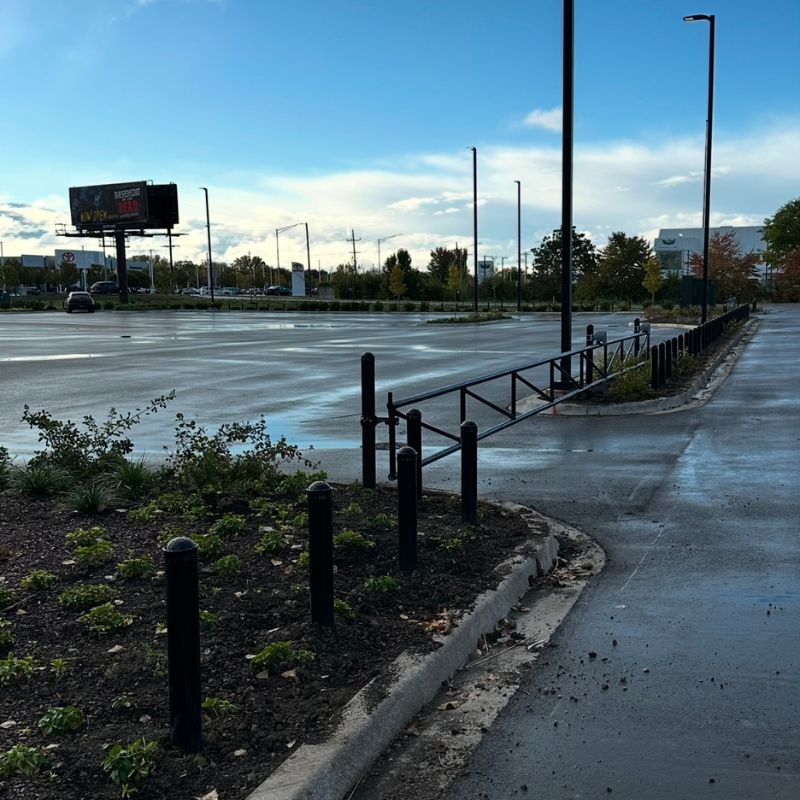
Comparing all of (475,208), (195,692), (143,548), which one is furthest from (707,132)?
(195,692)

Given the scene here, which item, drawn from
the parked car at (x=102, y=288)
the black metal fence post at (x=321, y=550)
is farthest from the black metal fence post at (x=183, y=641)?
the parked car at (x=102, y=288)

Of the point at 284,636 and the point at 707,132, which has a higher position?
the point at 707,132

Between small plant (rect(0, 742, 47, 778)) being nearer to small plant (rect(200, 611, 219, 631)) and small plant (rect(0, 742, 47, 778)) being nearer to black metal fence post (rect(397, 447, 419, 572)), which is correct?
small plant (rect(200, 611, 219, 631))

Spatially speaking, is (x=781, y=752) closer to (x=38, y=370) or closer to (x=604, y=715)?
(x=604, y=715)

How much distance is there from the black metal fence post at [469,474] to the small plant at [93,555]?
249 cm

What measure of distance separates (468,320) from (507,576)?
4456 centimetres

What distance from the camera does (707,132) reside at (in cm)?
3033

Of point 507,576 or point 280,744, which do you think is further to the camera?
point 507,576

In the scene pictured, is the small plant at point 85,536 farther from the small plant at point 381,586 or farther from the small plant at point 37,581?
the small plant at point 381,586

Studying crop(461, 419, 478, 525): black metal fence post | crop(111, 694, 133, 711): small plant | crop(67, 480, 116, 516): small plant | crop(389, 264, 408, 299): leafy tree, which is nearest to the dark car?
crop(389, 264, 408, 299): leafy tree

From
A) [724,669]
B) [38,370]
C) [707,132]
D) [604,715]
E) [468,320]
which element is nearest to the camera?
[604,715]

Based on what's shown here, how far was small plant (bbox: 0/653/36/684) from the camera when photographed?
404cm

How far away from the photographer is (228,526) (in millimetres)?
6383

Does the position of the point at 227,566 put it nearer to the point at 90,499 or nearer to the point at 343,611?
the point at 343,611
